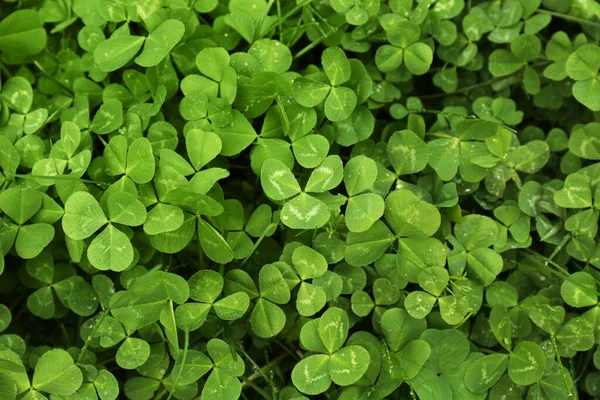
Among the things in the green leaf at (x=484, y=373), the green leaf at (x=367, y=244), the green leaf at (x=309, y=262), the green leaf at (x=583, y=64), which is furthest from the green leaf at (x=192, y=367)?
the green leaf at (x=583, y=64)

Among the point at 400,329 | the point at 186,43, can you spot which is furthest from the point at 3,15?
the point at 400,329

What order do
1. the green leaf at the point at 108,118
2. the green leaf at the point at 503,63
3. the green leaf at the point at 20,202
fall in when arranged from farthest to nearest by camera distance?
1. the green leaf at the point at 503,63
2. the green leaf at the point at 108,118
3. the green leaf at the point at 20,202

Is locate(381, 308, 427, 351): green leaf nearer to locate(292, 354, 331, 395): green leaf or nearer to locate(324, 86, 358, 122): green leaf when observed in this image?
locate(292, 354, 331, 395): green leaf

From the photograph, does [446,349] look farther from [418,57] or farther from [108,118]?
[108,118]

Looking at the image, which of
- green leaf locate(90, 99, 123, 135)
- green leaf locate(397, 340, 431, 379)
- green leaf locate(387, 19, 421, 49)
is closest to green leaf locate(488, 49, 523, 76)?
green leaf locate(387, 19, 421, 49)

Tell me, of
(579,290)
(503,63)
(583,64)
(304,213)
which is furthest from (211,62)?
(579,290)

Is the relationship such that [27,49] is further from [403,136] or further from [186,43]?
[403,136]

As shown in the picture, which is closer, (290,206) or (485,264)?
(290,206)

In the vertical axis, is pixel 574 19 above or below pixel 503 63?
→ above

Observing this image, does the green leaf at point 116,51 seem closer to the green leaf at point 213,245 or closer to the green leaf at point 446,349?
the green leaf at point 213,245
